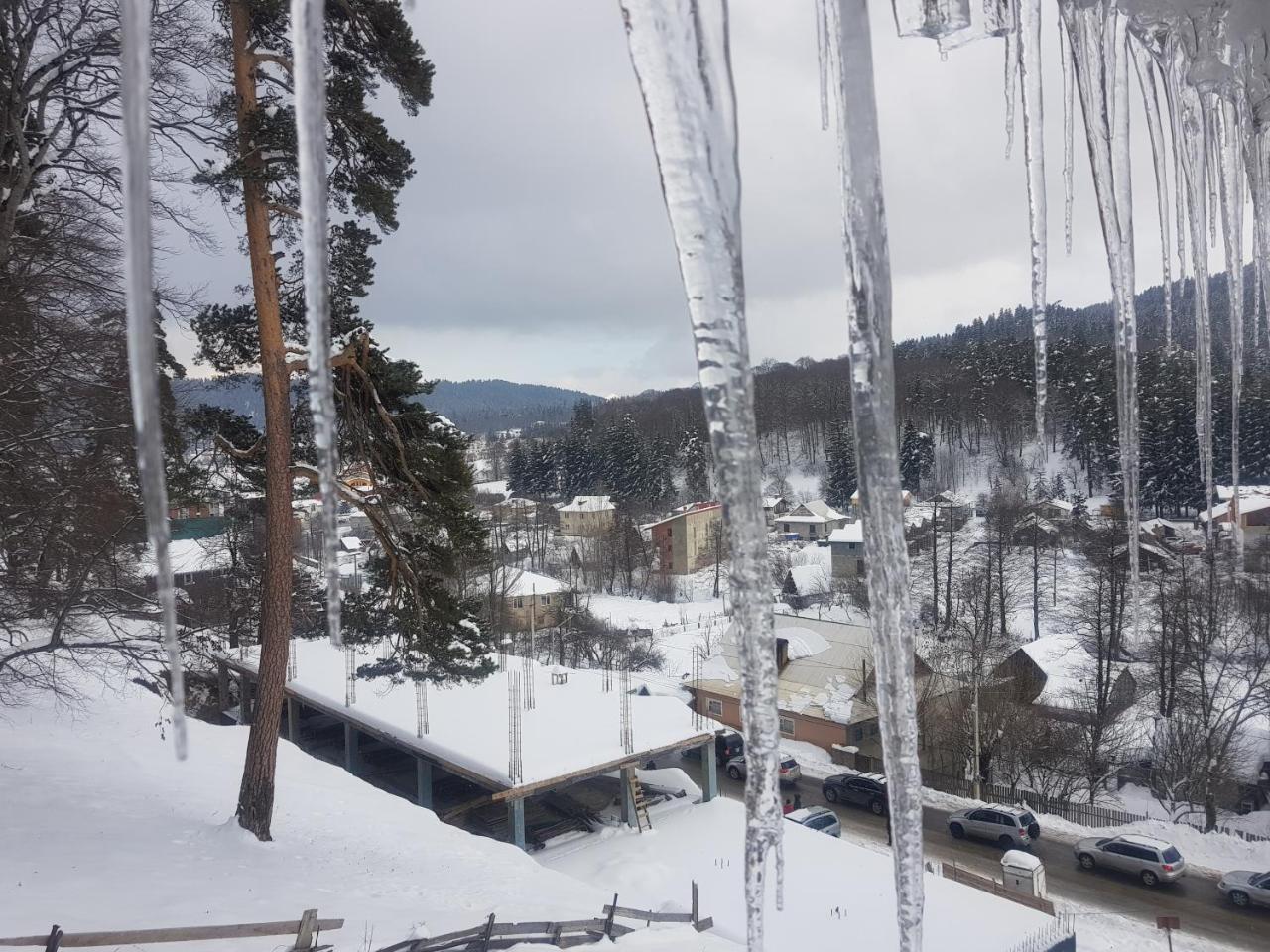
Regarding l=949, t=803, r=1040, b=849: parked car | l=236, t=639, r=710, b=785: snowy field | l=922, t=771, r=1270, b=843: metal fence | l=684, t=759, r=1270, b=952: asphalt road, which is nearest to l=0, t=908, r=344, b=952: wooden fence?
l=236, t=639, r=710, b=785: snowy field

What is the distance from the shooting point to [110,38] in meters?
7.14

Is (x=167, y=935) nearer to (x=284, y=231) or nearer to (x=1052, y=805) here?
(x=284, y=231)

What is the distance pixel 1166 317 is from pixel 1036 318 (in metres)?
0.56

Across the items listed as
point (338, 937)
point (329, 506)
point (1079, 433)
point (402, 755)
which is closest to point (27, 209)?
point (338, 937)

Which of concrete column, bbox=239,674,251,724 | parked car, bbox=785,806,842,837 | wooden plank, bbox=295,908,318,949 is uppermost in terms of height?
wooden plank, bbox=295,908,318,949

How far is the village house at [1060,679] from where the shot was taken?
66.2 ft

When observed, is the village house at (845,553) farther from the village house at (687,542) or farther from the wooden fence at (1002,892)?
the wooden fence at (1002,892)

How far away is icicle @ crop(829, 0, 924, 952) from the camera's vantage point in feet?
3.32

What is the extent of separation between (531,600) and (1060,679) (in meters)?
20.0

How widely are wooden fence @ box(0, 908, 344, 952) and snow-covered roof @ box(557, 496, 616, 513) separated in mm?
44430

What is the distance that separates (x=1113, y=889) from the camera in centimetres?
1377

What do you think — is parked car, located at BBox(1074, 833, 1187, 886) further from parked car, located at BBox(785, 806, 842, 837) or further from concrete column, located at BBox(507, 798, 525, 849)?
concrete column, located at BBox(507, 798, 525, 849)

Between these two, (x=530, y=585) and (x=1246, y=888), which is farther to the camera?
(x=530, y=585)

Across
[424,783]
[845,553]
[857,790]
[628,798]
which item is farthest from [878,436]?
[845,553]
